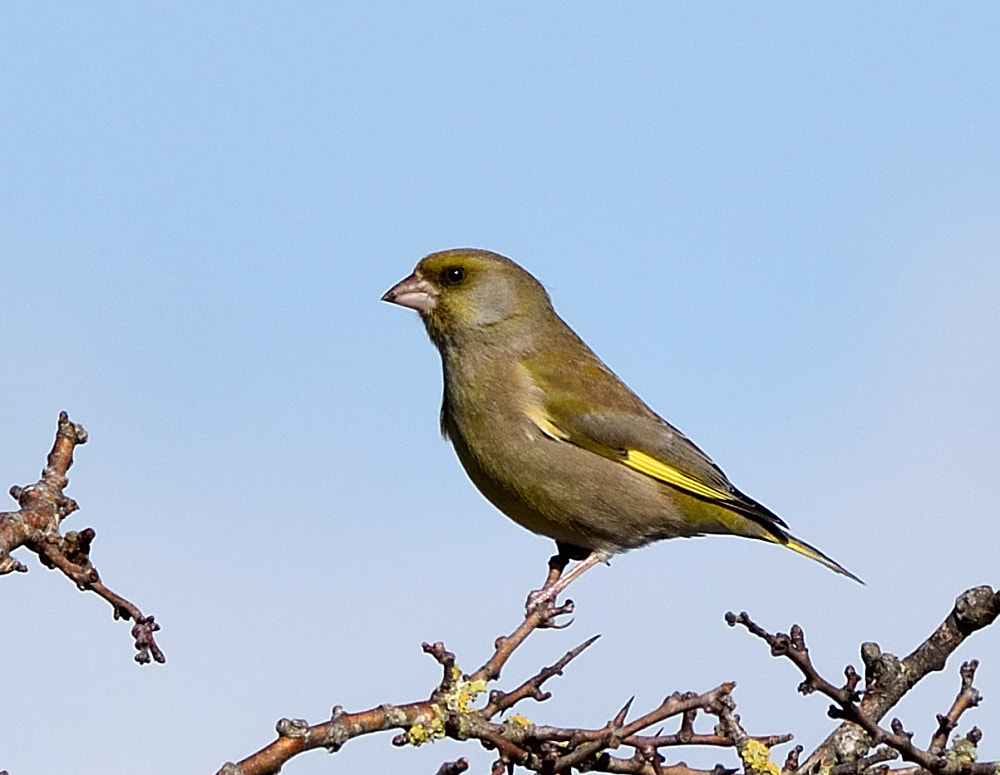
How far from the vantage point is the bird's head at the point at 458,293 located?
861cm

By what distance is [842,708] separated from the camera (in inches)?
154

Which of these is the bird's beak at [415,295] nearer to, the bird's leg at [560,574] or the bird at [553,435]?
the bird at [553,435]

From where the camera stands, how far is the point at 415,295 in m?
8.62

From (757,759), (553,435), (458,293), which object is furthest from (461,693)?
(458,293)

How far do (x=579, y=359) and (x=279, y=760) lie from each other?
5.33 metres

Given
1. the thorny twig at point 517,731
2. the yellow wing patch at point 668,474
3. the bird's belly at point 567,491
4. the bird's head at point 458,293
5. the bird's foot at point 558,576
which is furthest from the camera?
the bird's head at point 458,293

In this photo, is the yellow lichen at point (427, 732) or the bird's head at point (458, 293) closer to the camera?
the yellow lichen at point (427, 732)

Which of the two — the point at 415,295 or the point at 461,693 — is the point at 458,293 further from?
the point at 461,693

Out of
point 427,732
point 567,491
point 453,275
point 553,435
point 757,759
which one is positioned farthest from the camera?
point 453,275

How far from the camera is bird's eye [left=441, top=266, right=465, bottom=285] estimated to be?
862 cm

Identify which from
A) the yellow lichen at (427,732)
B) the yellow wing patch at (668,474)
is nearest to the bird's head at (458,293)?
the yellow wing patch at (668,474)

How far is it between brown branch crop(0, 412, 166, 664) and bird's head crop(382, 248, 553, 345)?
14.2ft

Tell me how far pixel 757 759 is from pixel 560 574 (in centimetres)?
432

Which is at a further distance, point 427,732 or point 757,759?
point 427,732
